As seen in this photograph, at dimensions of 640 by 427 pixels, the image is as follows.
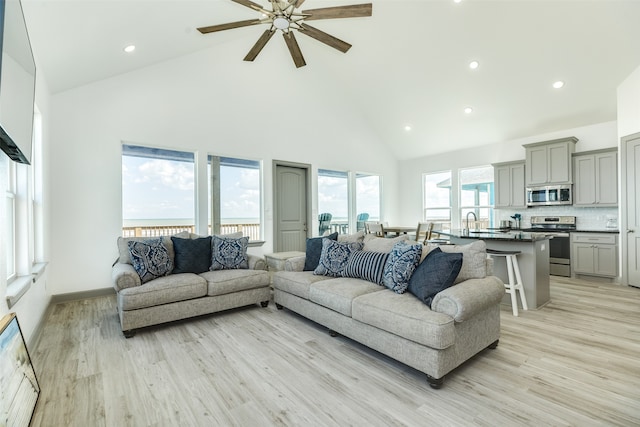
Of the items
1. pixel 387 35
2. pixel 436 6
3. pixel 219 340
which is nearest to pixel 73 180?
pixel 219 340

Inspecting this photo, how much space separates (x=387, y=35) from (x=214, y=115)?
321 centimetres

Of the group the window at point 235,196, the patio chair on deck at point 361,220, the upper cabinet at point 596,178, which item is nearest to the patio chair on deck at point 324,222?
the patio chair on deck at point 361,220

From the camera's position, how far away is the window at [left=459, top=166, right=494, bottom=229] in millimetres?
7145

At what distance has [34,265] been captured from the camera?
3.44m

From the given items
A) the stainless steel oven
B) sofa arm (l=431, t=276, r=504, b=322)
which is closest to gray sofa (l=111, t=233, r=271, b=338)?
sofa arm (l=431, t=276, r=504, b=322)

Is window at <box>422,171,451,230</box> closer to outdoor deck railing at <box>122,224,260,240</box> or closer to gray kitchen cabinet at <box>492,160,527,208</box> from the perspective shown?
gray kitchen cabinet at <box>492,160,527,208</box>

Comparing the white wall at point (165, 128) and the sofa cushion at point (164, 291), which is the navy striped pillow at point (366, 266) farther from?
the white wall at point (165, 128)

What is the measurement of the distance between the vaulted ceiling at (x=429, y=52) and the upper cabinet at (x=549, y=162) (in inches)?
18.7

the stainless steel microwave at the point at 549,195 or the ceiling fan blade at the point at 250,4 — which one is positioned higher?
the ceiling fan blade at the point at 250,4

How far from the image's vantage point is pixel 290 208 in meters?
6.51

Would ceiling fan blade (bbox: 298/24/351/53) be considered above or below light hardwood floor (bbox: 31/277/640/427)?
above

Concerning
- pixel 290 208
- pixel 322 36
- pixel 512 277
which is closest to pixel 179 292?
pixel 322 36

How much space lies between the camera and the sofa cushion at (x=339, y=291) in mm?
2767

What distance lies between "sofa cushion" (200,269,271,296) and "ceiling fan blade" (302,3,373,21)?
9.18ft
